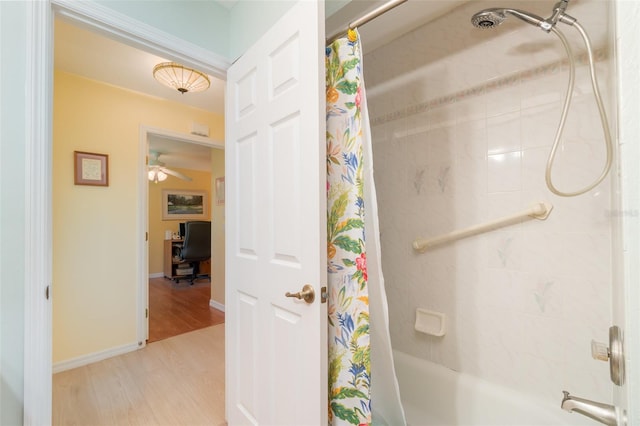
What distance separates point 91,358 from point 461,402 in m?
2.85

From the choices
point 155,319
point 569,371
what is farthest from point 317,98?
point 155,319

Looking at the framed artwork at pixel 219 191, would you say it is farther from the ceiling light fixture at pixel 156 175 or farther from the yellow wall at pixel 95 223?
the ceiling light fixture at pixel 156 175

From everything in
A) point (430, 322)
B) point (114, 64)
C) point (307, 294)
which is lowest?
point (430, 322)

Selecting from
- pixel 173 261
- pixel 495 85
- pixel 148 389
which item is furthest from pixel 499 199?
pixel 173 261

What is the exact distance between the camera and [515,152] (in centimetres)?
136

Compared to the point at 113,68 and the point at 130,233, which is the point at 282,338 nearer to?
the point at 130,233

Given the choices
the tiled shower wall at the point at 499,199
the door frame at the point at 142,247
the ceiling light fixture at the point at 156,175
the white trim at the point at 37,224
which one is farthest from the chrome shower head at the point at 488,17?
the ceiling light fixture at the point at 156,175

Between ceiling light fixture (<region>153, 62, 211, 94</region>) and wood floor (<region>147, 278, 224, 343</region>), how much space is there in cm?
243

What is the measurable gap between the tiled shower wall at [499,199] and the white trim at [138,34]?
1117 millimetres

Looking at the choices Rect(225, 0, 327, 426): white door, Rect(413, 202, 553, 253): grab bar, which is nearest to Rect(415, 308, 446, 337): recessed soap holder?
Rect(413, 202, 553, 253): grab bar

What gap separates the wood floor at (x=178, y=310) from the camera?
3.07 m

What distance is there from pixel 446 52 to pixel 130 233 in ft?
9.61

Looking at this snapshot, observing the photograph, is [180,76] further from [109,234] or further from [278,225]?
[278,225]

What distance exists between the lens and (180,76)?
2195 millimetres
